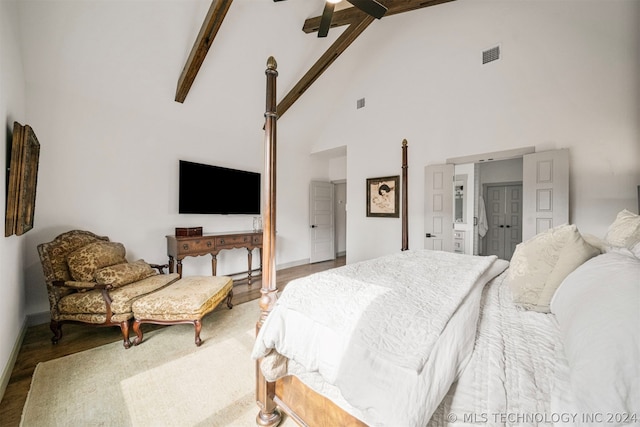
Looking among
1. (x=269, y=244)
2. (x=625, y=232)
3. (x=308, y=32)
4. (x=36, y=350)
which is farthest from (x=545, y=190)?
(x=36, y=350)

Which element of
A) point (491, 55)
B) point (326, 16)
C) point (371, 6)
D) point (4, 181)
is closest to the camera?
point (4, 181)

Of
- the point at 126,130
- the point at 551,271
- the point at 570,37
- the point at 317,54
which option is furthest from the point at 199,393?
the point at 570,37

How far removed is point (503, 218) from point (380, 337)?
5994mm

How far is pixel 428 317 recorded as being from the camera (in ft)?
3.33

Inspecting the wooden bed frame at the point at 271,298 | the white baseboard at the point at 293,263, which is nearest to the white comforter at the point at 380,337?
the wooden bed frame at the point at 271,298

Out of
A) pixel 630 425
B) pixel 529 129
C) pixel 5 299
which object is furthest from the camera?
pixel 529 129

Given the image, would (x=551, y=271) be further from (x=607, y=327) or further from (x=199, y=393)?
(x=199, y=393)

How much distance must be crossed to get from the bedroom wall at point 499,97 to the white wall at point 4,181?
3.95 meters

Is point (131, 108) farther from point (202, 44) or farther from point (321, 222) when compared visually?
point (321, 222)

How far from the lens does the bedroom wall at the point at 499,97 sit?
281 cm

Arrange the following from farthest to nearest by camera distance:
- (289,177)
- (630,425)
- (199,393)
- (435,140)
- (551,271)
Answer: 1. (289,177)
2. (435,140)
3. (199,393)
4. (551,271)
5. (630,425)

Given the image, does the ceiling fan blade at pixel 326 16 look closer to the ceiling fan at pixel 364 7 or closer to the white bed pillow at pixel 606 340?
the ceiling fan at pixel 364 7

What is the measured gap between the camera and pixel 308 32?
379 centimetres

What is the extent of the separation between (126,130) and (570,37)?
572cm
